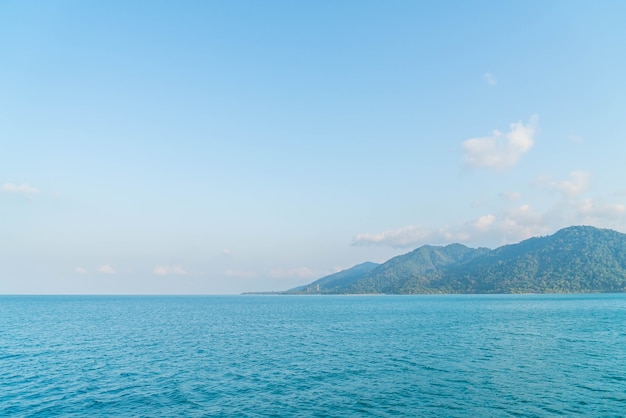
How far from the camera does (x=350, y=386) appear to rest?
55812 millimetres

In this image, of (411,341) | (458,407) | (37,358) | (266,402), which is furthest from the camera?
(411,341)

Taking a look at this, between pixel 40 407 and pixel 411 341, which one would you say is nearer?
pixel 40 407

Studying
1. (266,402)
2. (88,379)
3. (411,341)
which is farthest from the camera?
(411,341)

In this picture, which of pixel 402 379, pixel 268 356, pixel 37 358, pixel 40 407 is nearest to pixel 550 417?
pixel 402 379

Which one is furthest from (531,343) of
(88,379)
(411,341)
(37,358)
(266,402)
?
(37,358)

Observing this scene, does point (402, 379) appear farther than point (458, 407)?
Yes

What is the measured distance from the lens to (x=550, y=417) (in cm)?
4250

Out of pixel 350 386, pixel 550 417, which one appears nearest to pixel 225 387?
pixel 350 386

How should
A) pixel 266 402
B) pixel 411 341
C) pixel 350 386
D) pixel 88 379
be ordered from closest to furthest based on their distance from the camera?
pixel 266 402, pixel 350 386, pixel 88 379, pixel 411 341

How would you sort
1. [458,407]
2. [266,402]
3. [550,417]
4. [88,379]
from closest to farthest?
[550,417] → [458,407] → [266,402] → [88,379]

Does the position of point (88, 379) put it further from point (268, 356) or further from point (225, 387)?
point (268, 356)

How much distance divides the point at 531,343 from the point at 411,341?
28501 millimetres

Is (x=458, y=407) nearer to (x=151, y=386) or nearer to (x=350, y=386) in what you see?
(x=350, y=386)

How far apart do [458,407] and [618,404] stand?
2050 cm
